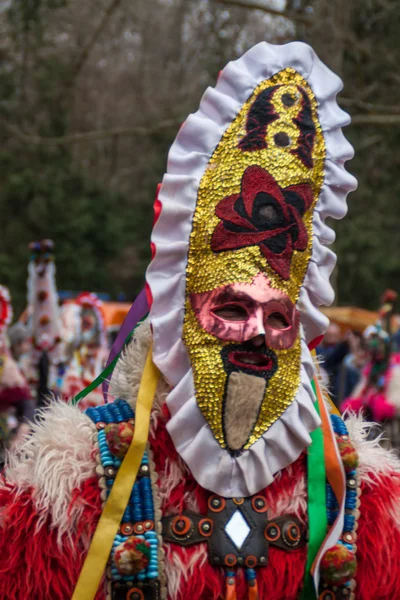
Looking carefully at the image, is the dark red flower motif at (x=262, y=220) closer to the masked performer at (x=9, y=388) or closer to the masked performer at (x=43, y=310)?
the masked performer at (x=9, y=388)

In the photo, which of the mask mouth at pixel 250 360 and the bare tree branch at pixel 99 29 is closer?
the mask mouth at pixel 250 360

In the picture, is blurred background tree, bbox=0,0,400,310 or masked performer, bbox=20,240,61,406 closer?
masked performer, bbox=20,240,61,406

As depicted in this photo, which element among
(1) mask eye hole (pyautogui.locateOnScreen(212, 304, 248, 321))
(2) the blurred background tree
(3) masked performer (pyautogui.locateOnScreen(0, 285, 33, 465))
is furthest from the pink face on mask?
(2) the blurred background tree

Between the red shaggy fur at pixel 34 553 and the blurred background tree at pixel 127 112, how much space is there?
501 cm

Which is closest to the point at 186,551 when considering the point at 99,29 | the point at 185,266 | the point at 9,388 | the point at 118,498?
the point at 118,498

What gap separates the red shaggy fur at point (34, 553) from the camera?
7.09 feet

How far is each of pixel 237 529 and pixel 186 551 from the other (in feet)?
0.50

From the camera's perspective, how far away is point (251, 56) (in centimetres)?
251

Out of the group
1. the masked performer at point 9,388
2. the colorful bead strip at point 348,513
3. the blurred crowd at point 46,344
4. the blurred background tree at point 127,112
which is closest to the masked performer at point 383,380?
the blurred background tree at point 127,112

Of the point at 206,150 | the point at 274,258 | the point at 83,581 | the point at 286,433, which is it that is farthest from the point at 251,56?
the point at 83,581

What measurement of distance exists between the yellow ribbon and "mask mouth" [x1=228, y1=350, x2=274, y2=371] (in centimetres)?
23

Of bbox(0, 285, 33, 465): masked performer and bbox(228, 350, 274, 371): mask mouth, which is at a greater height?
bbox(0, 285, 33, 465): masked performer

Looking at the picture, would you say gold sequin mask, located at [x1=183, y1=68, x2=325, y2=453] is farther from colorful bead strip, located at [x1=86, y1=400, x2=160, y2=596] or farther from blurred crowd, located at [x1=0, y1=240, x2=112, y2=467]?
blurred crowd, located at [x1=0, y1=240, x2=112, y2=467]

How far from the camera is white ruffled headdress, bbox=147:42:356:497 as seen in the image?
235 centimetres
